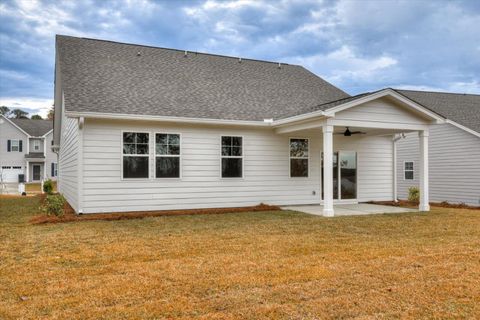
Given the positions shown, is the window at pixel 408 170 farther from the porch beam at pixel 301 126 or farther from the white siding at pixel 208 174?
the porch beam at pixel 301 126

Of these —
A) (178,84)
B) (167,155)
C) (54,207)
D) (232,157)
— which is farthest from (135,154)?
(178,84)

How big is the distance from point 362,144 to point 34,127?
3804 centimetres

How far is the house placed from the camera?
10594 mm

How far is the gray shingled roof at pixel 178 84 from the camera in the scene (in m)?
11.4

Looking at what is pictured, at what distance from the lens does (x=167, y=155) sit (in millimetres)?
11414

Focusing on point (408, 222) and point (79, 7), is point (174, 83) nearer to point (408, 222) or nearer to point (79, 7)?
point (79, 7)

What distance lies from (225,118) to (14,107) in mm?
74714

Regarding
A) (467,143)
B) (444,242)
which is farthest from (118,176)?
(467,143)

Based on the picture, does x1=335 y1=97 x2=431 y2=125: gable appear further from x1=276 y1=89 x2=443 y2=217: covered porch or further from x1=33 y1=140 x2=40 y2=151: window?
x1=33 y1=140 x2=40 y2=151: window

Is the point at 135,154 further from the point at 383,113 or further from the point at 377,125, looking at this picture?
the point at 383,113

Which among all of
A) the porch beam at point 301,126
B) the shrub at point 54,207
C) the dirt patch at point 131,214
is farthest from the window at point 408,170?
the shrub at point 54,207

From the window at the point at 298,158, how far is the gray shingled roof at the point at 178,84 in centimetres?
104

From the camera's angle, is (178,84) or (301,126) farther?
(178,84)

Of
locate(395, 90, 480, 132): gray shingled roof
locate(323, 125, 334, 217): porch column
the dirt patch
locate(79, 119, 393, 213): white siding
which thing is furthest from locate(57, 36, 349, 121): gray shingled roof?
locate(395, 90, 480, 132): gray shingled roof
